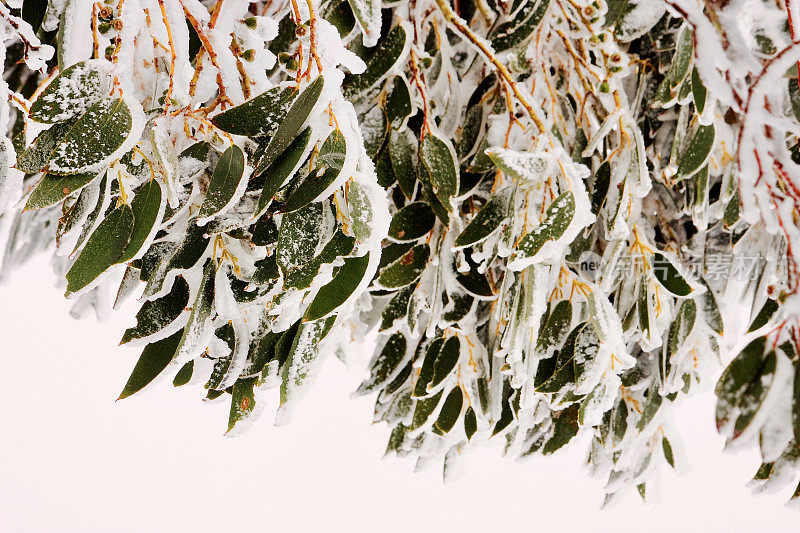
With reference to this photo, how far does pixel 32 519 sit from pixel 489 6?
4.78ft

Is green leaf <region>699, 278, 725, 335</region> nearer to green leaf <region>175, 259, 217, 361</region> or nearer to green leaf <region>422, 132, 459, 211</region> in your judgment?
green leaf <region>422, 132, 459, 211</region>

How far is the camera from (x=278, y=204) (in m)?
0.34

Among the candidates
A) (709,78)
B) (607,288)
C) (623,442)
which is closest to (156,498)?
(623,442)

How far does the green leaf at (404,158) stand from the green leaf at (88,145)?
252 millimetres

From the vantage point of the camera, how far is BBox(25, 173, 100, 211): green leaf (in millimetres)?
291

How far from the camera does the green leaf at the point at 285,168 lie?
279 millimetres

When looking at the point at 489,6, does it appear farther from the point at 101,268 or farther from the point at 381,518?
the point at 381,518

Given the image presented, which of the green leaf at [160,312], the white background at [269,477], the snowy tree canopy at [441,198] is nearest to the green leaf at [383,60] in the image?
the snowy tree canopy at [441,198]

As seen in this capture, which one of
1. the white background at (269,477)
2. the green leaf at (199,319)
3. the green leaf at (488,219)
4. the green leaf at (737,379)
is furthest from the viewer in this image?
the white background at (269,477)

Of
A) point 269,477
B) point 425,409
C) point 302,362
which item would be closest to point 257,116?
point 302,362

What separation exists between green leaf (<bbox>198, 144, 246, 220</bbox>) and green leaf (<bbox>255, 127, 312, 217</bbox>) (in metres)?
0.02

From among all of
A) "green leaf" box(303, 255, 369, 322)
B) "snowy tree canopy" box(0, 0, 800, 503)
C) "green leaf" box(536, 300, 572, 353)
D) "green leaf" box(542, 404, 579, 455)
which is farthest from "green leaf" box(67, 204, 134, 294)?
"green leaf" box(542, 404, 579, 455)

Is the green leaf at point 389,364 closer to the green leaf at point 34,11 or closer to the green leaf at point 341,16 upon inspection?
the green leaf at point 341,16

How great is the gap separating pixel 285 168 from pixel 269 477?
1.19 m
